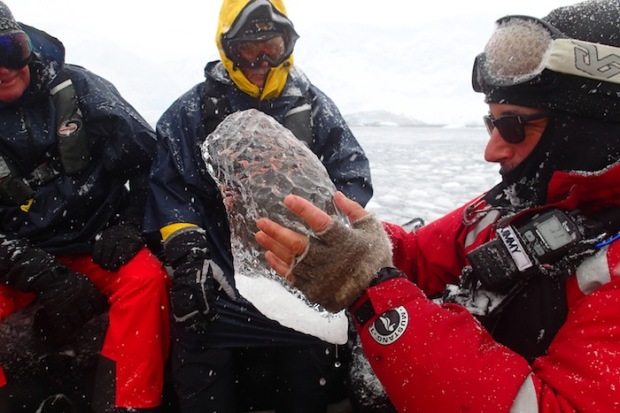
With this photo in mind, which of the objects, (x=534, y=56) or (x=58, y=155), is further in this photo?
(x=58, y=155)

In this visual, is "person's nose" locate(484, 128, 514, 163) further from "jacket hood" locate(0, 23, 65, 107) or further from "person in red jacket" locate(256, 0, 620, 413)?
"jacket hood" locate(0, 23, 65, 107)

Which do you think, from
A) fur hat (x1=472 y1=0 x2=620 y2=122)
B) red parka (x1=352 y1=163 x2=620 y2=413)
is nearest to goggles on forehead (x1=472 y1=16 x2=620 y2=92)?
fur hat (x1=472 y1=0 x2=620 y2=122)

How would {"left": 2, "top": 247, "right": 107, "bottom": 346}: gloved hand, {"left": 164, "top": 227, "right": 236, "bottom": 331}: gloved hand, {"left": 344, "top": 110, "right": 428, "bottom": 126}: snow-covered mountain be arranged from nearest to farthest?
{"left": 164, "top": 227, "right": 236, "bottom": 331}: gloved hand, {"left": 2, "top": 247, "right": 107, "bottom": 346}: gloved hand, {"left": 344, "top": 110, "right": 428, "bottom": 126}: snow-covered mountain

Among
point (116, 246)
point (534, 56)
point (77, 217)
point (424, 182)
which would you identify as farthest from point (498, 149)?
point (424, 182)

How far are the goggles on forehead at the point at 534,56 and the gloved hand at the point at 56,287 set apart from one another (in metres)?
1.94

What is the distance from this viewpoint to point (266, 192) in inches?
58.1

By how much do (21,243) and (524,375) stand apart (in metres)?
2.27

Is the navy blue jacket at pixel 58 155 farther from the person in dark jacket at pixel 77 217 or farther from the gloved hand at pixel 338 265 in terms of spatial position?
the gloved hand at pixel 338 265

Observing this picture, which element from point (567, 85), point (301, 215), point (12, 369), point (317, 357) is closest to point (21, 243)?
point (12, 369)

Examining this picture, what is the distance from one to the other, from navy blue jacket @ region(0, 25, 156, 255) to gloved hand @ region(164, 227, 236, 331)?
0.56 meters

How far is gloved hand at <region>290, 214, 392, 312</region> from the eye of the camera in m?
1.20

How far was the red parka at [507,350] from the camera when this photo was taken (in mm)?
1024

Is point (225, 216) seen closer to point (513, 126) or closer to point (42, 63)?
point (42, 63)

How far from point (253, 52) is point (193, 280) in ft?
4.07
